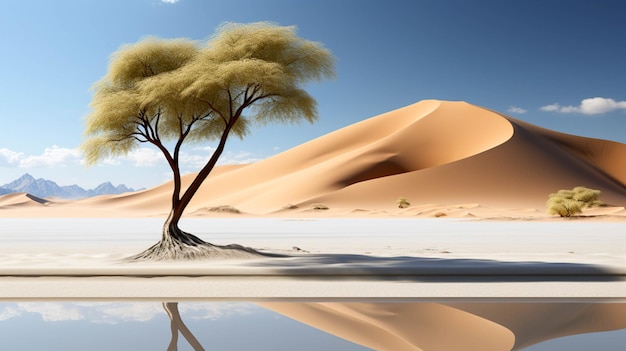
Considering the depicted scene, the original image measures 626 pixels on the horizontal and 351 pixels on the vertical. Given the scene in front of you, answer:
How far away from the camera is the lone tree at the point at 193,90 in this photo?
16.3m

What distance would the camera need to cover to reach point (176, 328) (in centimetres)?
668

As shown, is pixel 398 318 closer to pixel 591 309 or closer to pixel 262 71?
pixel 591 309

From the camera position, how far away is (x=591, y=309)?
26.3 feet

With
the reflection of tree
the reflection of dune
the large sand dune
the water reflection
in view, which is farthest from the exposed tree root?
the large sand dune

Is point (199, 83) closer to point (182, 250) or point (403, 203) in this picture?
point (182, 250)

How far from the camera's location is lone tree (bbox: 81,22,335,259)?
53.6ft

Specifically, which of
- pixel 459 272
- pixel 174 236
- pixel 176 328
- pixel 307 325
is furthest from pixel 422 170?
pixel 176 328

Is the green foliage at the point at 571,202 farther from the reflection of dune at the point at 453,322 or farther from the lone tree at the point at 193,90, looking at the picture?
the reflection of dune at the point at 453,322

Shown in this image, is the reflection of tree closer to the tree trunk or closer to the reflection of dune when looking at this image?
the reflection of dune

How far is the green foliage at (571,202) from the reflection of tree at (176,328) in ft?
185

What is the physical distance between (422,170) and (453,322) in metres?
106

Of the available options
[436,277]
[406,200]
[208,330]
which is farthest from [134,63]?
[406,200]

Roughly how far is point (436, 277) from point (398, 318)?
5205 mm

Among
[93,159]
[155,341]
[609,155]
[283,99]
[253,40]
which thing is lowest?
[155,341]
